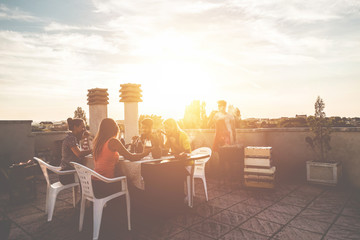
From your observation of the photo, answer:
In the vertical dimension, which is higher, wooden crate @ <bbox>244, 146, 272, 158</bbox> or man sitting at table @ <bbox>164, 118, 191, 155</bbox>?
man sitting at table @ <bbox>164, 118, 191, 155</bbox>

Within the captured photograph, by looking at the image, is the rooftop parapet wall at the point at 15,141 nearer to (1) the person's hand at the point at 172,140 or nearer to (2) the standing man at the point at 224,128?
(1) the person's hand at the point at 172,140

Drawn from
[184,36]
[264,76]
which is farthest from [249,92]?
[184,36]

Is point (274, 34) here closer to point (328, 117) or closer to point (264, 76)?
point (264, 76)

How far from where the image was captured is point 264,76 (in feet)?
28.1

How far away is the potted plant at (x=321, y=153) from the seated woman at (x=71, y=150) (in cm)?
469

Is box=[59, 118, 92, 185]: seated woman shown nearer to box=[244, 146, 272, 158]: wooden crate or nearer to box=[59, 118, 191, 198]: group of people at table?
box=[59, 118, 191, 198]: group of people at table

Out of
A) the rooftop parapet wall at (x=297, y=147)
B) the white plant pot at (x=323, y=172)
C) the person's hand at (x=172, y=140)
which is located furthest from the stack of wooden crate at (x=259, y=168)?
the person's hand at (x=172, y=140)

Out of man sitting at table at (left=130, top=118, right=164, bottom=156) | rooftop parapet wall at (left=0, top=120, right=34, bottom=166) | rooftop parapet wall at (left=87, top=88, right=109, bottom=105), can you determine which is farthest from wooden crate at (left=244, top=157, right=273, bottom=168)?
rooftop parapet wall at (left=0, top=120, right=34, bottom=166)

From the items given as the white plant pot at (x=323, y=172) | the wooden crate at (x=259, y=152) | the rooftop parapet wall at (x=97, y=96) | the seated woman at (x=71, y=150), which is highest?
the rooftop parapet wall at (x=97, y=96)

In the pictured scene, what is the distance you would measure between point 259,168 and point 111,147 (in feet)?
11.4

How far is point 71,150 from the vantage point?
160 inches

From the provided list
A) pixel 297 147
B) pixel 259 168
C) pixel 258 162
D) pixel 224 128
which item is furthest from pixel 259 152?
pixel 297 147

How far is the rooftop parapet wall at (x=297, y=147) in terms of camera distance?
5.56 m

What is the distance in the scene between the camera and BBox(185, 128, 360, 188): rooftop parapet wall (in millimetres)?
5559
